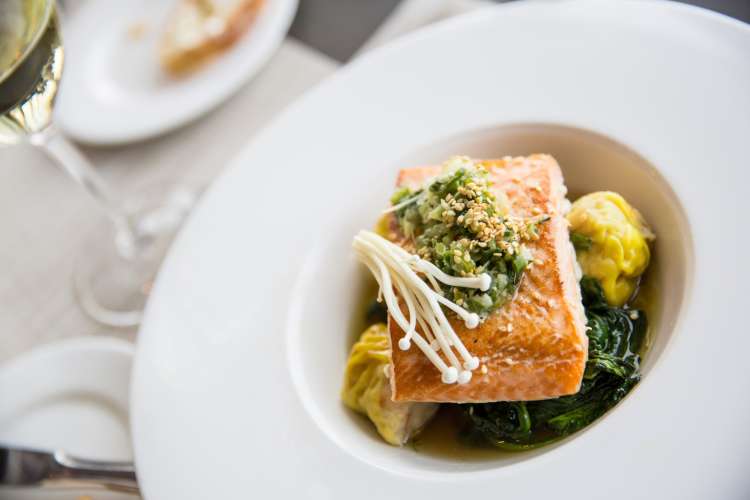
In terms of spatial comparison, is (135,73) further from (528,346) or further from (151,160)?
(528,346)

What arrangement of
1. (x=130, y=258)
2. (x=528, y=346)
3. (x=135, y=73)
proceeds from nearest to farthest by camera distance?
(x=528, y=346)
(x=130, y=258)
(x=135, y=73)

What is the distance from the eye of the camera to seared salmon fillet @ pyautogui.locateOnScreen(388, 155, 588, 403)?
1822 millimetres

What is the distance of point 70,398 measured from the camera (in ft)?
8.96

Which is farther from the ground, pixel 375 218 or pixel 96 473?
pixel 375 218

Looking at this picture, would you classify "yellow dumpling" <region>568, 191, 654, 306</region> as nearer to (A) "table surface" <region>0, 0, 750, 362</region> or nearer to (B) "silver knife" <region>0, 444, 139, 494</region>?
(A) "table surface" <region>0, 0, 750, 362</region>

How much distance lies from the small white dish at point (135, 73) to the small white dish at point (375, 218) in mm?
1026

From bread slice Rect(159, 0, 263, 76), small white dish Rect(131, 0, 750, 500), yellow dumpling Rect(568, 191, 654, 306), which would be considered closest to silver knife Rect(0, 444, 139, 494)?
small white dish Rect(131, 0, 750, 500)

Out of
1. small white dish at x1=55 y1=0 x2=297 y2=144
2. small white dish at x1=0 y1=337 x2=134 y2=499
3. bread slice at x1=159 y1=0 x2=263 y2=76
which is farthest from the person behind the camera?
bread slice at x1=159 y1=0 x2=263 y2=76

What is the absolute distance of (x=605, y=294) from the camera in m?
2.22

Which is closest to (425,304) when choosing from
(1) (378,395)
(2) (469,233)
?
(2) (469,233)

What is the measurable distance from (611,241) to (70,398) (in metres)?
2.08

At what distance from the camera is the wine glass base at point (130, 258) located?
3094 millimetres

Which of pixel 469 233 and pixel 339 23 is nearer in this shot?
pixel 469 233

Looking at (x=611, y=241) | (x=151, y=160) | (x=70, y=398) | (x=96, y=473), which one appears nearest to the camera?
(x=611, y=241)
